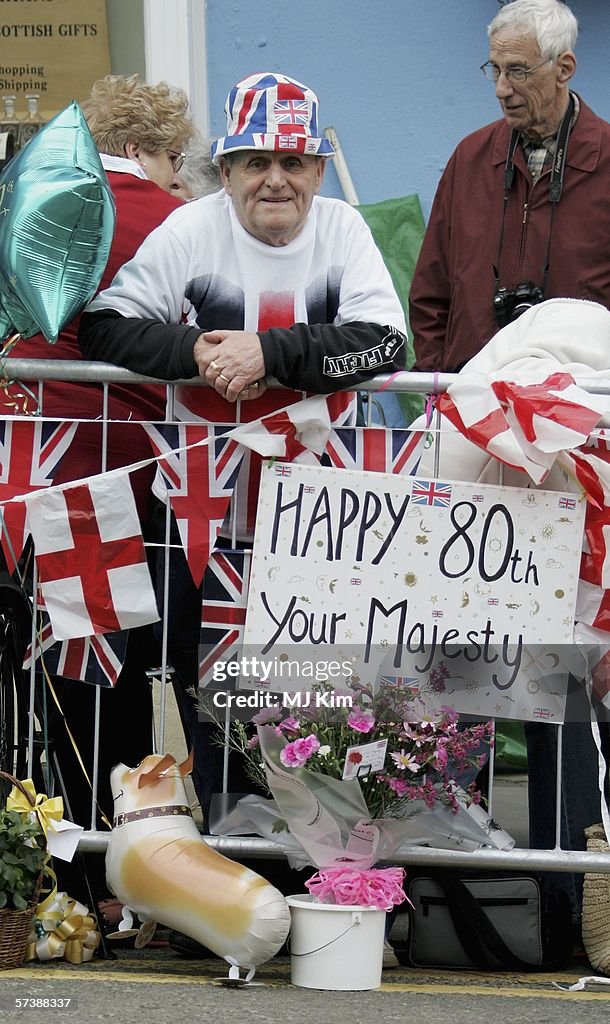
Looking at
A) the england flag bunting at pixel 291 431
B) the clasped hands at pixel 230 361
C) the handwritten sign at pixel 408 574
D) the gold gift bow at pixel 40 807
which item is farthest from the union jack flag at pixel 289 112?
the gold gift bow at pixel 40 807

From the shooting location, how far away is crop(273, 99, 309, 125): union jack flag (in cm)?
413

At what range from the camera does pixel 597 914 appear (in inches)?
160

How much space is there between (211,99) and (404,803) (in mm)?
3875

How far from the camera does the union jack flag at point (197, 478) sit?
13.4 ft

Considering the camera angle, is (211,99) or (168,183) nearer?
(168,183)

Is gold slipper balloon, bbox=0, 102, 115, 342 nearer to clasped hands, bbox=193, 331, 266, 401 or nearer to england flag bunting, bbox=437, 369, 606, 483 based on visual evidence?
clasped hands, bbox=193, 331, 266, 401

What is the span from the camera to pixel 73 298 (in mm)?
4043

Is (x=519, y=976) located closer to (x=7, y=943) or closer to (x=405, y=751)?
(x=405, y=751)

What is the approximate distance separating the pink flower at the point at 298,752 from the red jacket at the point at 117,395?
2.85 feet

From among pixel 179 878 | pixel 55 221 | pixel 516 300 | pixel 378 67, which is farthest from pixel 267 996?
pixel 378 67

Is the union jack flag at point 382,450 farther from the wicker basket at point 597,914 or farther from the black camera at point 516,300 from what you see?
the black camera at point 516,300

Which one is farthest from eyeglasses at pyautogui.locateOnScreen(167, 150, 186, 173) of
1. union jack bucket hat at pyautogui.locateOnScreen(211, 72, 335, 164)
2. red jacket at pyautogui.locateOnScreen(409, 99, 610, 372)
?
red jacket at pyautogui.locateOnScreen(409, 99, 610, 372)

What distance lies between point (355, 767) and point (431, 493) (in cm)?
71

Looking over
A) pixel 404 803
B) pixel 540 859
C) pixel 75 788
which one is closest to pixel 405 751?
pixel 404 803
